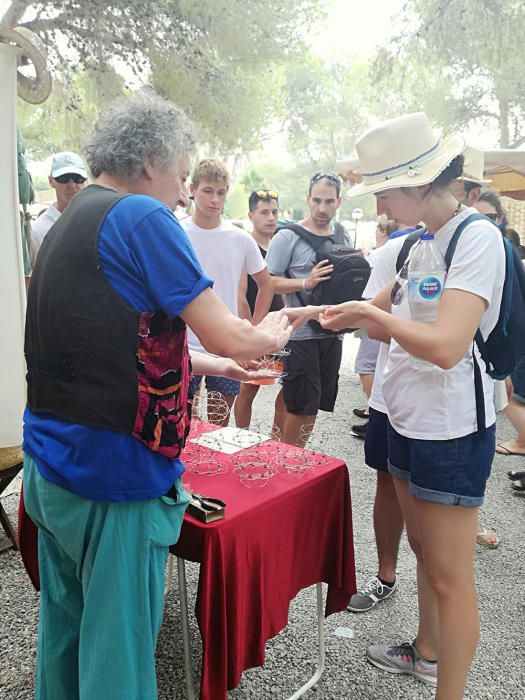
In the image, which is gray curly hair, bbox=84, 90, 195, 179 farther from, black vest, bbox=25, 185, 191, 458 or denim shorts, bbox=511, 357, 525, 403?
denim shorts, bbox=511, 357, 525, 403

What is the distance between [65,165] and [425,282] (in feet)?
9.70

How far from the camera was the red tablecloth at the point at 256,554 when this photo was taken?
5.08 ft

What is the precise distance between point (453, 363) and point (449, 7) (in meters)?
14.6

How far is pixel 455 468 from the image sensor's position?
5.41ft

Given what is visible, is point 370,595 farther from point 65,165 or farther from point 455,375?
point 65,165

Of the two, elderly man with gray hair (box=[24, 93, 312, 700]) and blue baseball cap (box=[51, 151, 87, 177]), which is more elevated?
blue baseball cap (box=[51, 151, 87, 177])

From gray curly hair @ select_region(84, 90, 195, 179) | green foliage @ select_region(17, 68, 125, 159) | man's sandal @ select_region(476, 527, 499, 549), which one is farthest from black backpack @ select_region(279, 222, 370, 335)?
green foliage @ select_region(17, 68, 125, 159)

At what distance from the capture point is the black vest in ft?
4.05

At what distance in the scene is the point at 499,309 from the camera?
1619 mm

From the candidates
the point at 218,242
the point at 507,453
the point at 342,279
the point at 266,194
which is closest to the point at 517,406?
the point at 507,453

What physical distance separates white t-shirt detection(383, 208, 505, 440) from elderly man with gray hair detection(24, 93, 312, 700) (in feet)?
1.63

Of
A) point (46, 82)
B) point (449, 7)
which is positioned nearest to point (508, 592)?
point (46, 82)

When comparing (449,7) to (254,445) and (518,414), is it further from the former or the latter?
(254,445)

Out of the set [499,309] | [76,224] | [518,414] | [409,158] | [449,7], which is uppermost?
[449,7]
